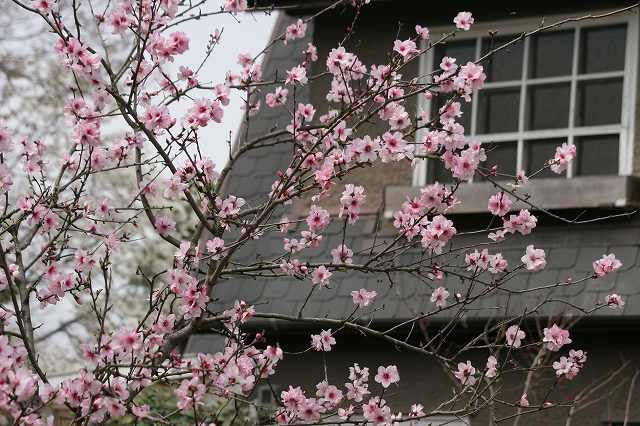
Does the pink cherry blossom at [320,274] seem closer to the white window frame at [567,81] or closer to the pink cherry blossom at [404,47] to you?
the pink cherry blossom at [404,47]

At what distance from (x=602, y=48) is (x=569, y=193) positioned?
110cm

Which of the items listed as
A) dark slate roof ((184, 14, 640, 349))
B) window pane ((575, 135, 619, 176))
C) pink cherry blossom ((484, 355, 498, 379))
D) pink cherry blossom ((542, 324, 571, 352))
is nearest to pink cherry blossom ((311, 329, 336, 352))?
pink cherry blossom ((484, 355, 498, 379))

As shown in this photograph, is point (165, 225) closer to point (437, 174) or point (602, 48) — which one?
point (437, 174)

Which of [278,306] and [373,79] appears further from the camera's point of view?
[278,306]

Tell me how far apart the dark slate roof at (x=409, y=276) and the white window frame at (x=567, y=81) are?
0.46 m

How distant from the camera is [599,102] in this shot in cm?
801

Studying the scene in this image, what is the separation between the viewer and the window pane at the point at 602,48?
8020 millimetres

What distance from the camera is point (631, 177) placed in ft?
24.6

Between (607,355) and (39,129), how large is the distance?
10.3 metres

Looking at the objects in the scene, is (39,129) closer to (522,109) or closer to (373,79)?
(522,109)

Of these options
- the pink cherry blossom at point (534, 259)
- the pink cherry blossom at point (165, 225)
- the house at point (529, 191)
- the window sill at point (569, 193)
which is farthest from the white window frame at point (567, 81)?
the pink cherry blossom at point (165, 225)

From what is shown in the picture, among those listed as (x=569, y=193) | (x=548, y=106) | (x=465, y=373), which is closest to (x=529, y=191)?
(x=569, y=193)

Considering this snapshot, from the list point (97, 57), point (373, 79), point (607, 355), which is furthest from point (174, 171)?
point (607, 355)

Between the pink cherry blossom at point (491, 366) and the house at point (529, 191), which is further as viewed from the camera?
the house at point (529, 191)
